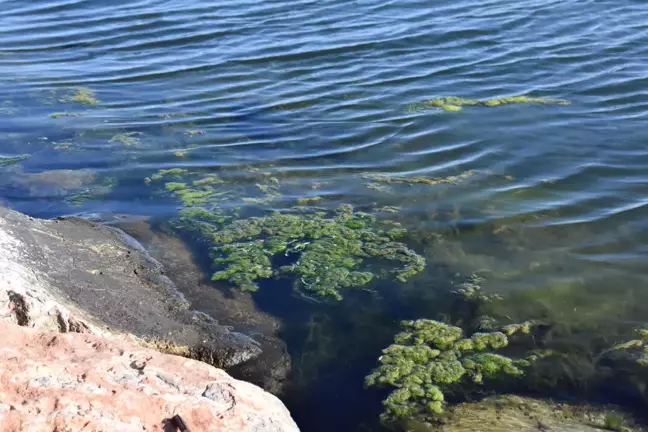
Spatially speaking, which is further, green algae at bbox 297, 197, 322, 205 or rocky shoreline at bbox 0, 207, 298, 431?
green algae at bbox 297, 197, 322, 205

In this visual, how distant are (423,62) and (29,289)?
8009mm

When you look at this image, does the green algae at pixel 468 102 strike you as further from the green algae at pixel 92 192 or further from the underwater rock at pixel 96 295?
the underwater rock at pixel 96 295

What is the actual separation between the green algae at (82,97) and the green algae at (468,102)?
4.30 m

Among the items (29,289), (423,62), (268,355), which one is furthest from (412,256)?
(423,62)

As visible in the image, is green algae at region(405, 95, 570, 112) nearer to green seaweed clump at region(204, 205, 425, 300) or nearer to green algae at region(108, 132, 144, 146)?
green seaweed clump at region(204, 205, 425, 300)

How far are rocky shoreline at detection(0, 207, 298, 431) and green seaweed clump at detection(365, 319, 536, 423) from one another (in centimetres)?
76

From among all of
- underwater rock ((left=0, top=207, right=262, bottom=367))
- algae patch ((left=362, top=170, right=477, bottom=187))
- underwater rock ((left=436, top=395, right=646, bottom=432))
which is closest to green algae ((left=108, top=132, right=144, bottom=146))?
algae patch ((left=362, top=170, right=477, bottom=187))

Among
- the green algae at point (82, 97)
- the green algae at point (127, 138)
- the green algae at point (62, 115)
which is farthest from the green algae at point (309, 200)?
the green algae at point (82, 97)

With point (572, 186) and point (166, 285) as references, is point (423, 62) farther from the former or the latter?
point (166, 285)

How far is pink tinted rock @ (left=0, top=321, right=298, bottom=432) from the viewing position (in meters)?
3.43

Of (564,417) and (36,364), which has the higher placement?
(36,364)

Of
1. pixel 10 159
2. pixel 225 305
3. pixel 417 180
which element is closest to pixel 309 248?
pixel 225 305

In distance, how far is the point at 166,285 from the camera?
613 centimetres

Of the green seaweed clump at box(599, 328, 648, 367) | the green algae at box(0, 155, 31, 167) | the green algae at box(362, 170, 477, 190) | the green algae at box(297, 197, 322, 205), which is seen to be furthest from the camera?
the green algae at box(0, 155, 31, 167)
